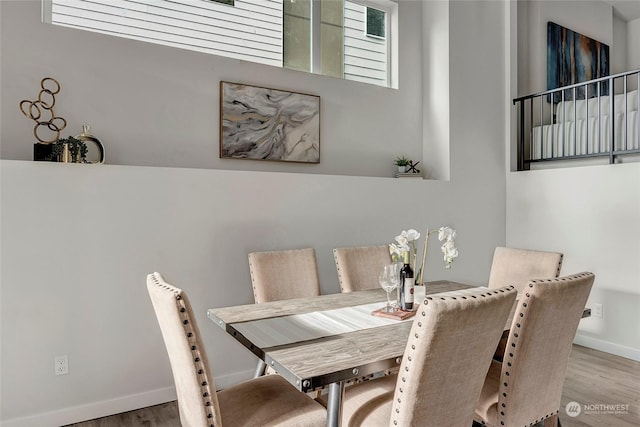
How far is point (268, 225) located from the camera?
10.2 feet

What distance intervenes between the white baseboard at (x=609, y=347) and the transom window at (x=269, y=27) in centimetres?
299

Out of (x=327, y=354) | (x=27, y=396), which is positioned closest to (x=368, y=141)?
(x=327, y=354)

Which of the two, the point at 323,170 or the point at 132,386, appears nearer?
the point at 132,386

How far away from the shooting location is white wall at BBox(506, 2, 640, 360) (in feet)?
11.6

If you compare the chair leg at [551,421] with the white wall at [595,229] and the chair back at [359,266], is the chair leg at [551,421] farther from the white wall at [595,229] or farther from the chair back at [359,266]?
the white wall at [595,229]

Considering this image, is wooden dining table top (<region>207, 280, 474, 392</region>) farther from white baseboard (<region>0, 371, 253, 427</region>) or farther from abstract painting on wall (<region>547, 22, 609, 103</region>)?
abstract painting on wall (<region>547, 22, 609, 103</region>)

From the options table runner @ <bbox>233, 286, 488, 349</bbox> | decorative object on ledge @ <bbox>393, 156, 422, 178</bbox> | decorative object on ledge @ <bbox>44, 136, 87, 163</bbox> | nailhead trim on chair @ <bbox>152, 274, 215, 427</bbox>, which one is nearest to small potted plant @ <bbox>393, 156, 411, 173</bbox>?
decorative object on ledge @ <bbox>393, 156, 422, 178</bbox>

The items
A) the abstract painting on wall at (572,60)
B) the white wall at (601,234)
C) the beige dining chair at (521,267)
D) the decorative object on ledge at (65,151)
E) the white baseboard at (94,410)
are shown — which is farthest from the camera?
the abstract painting on wall at (572,60)

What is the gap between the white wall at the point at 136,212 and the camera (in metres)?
2.38

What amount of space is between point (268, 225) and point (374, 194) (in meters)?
1.02

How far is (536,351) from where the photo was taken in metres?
1.69

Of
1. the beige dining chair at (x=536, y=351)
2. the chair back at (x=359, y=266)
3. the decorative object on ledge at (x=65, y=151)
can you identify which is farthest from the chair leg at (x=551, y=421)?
the decorative object on ledge at (x=65, y=151)

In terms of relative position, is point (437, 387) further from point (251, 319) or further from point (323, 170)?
point (323, 170)

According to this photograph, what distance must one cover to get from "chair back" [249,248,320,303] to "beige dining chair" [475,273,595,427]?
4.06ft
